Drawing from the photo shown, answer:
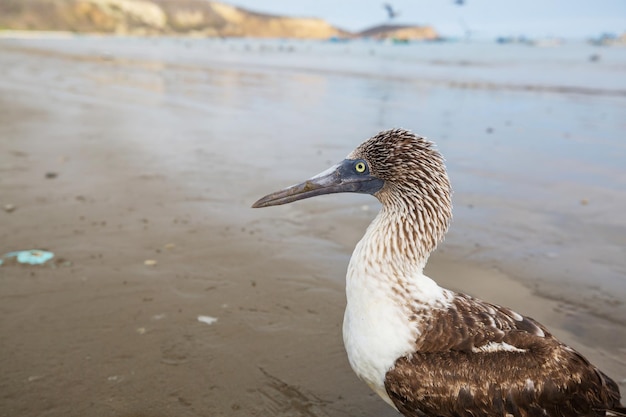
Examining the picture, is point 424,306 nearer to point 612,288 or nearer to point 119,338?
point 119,338

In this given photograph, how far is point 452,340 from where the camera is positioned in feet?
9.82

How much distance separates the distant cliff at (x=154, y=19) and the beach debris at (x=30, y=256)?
101 meters

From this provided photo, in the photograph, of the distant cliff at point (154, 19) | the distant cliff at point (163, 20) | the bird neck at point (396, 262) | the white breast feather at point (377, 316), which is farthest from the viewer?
the distant cliff at point (163, 20)

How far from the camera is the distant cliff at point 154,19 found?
103444 mm

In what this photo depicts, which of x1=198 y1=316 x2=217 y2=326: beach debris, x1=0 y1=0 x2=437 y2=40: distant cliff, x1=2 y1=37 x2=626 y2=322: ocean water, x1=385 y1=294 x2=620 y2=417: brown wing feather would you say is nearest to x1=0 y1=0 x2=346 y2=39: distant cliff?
x1=0 y1=0 x2=437 y2=40: distant cliff

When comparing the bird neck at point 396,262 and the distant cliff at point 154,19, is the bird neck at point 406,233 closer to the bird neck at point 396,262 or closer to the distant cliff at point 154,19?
the bird neck at point 396,262

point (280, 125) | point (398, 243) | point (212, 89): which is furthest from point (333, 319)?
point (212, 89)

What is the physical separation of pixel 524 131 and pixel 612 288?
26.6 feet

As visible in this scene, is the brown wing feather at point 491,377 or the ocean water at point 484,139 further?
the ocean water at point 484,139

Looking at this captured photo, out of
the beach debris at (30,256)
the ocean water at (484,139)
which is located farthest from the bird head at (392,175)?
the beach debris at (30,256)

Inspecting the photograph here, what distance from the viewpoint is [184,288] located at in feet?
16.7

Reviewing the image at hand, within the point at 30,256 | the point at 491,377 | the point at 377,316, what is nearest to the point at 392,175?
the point at 377,316

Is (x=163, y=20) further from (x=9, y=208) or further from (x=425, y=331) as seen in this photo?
(x=425, y=331)

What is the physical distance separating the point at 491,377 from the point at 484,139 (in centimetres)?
962
